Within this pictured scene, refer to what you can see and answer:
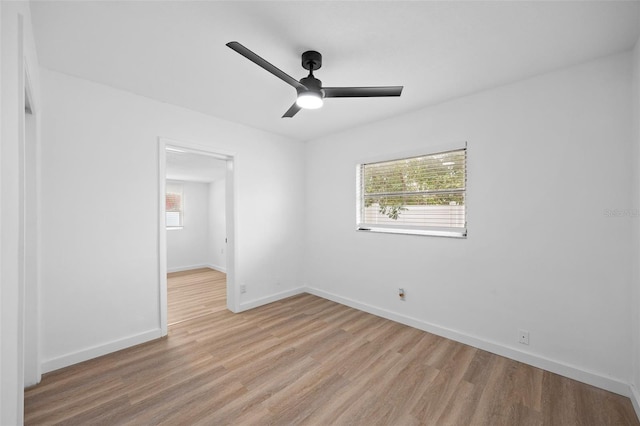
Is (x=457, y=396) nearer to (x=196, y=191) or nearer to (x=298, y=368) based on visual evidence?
(x=298, y=368)

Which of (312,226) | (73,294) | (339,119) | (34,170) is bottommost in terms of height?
(73,294)

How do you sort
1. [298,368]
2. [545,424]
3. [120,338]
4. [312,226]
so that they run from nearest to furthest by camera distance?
[545,424]
[298,368]
[120,338]
[312,226]

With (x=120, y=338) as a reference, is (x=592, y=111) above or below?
above

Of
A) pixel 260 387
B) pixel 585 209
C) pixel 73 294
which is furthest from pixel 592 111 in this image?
pixel 73 294

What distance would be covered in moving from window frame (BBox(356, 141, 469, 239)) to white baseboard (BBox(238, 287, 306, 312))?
1.49 m

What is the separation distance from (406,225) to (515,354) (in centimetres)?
158

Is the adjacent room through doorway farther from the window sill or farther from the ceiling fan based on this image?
the ceiling fan

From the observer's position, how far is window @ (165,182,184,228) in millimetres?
6504

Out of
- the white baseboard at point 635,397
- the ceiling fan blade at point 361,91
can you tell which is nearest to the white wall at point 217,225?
the ceiling fan blade at point 361,91

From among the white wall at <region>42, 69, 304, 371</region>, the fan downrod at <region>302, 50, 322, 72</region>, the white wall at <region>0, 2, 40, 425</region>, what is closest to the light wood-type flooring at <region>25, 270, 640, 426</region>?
the white wall at <region>42, 69, 304, 371</region>

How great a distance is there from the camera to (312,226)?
435 cm

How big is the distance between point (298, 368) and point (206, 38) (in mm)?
2642

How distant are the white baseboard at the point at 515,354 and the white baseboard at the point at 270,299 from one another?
113 cm

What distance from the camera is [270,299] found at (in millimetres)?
3932
